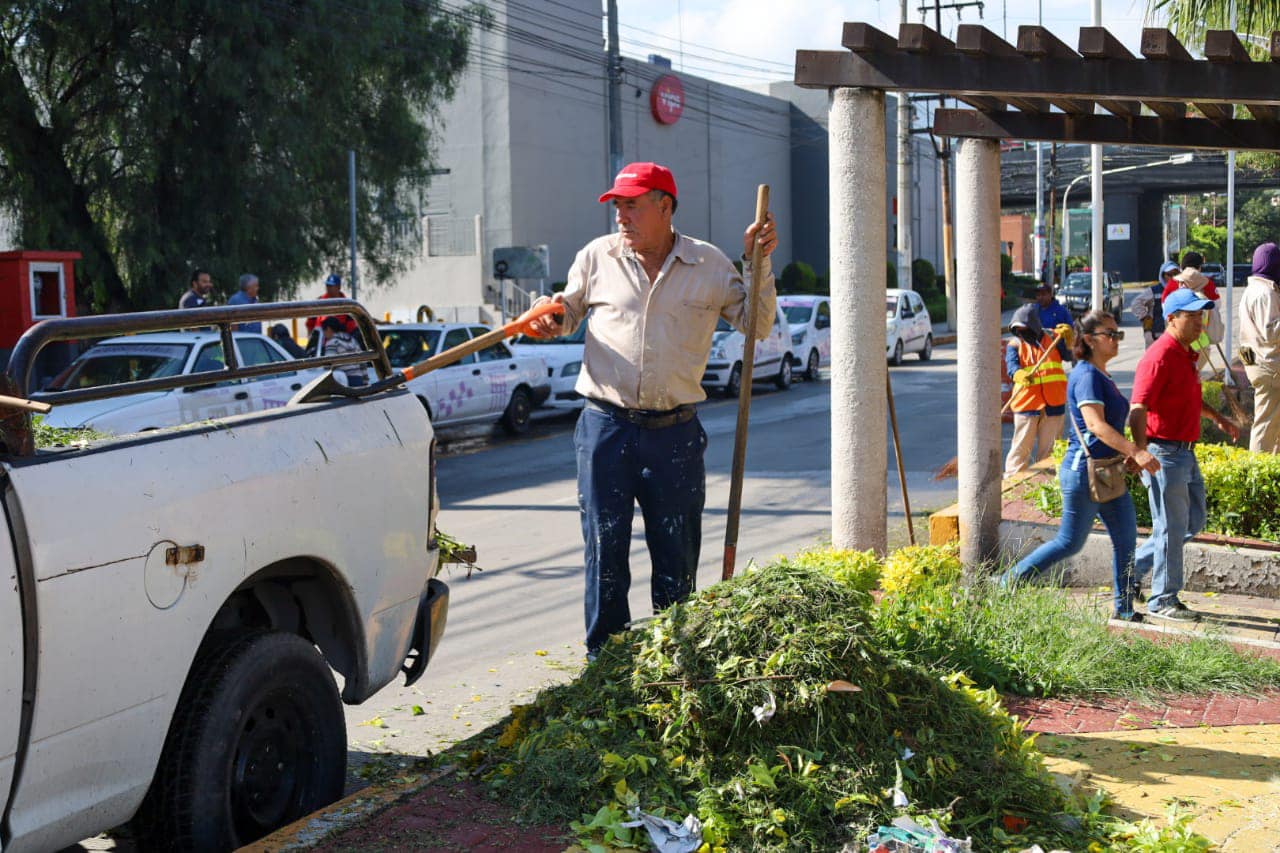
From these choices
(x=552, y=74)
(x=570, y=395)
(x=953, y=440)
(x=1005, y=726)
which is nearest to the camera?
(x=1005, y=726)

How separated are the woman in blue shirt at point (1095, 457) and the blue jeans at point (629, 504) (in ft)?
7.48

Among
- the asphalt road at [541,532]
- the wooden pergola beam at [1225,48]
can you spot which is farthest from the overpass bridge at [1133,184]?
the wooden pergola beam at [1225,48]

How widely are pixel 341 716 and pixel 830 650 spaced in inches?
64.2

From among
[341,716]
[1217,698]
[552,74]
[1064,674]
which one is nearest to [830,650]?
[341,716]

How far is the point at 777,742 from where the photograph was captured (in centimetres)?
446

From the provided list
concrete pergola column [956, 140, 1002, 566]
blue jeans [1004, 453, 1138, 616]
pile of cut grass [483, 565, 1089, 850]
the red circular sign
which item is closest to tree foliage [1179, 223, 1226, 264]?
the red circular sign

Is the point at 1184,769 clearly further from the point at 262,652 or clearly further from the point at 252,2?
the point at 252,2

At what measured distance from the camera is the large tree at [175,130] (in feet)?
71.3

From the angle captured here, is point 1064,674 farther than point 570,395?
No

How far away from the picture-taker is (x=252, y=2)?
2234cm

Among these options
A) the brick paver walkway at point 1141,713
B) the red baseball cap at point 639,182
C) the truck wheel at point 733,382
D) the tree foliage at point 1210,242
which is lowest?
the brick paver walkway at point 1141,713

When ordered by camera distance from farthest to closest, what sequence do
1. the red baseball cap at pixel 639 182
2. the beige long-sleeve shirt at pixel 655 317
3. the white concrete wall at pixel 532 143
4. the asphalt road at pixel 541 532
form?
the white concrete wall at pixel 532 143, the asphalt road at pixel 541 532, the beige long-sleeve shirt at pixel 655 317, the red baseball cap at pixel 639 182

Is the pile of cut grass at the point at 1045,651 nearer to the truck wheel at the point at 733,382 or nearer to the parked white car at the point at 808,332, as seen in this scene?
the truck wheel at the point at 733,382

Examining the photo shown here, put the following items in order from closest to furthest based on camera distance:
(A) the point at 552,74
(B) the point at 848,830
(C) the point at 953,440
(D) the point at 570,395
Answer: (B) the point at 848,830 < (C) the point at 953,440 < (D) the point at 570,395 < (A) the point at 552,74
